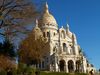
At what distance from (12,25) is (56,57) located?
58.3m

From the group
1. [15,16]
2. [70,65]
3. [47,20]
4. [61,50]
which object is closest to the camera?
[15,16]

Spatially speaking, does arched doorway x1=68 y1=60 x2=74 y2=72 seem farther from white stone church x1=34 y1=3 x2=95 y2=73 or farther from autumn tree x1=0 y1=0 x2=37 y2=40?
autumn tree x1=0 y1=0 x2=37 y2=40

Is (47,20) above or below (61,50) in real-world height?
above

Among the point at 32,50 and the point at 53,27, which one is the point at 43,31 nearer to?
the point at 53,27

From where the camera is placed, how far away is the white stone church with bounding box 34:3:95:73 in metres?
92.1

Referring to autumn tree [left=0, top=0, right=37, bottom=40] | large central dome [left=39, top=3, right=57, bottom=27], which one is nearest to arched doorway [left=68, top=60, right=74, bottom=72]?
large central dome [left=39, top=3, right=57, bottom=27]

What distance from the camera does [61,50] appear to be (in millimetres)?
96812

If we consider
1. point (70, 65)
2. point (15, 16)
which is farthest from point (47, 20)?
point (15, 16)

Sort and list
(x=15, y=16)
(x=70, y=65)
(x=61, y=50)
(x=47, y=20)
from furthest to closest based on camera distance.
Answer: (x=47, y=20) → (x=61, y=50) → (x=70, y=65) → (x=15, y=16)

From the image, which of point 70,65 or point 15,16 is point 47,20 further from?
point 15,16

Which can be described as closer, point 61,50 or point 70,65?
point 70,65

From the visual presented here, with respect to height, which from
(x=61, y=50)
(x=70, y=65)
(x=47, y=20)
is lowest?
(x=70, y=65)

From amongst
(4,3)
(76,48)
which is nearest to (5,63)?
(4,3)

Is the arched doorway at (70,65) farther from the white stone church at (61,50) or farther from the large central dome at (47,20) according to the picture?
the large central dome at (47,20)
